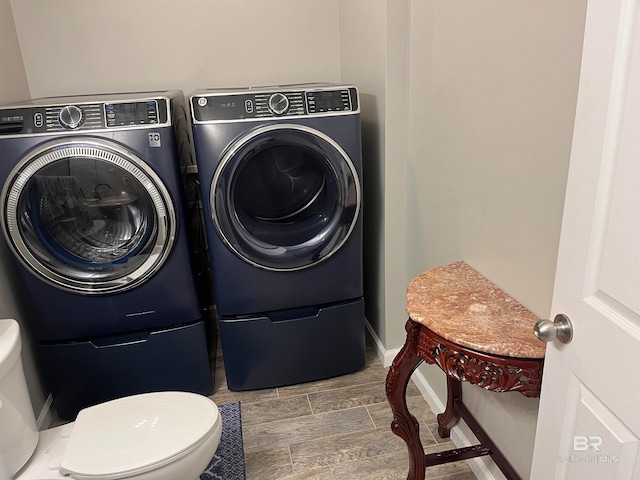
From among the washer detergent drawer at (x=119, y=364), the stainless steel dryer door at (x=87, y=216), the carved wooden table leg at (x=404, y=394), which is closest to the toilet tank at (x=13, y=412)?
the stainless steel dryer door at (x=87, y=216)

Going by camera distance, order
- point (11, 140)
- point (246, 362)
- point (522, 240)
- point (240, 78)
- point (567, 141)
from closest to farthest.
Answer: point (567, 141) < point (522, 240) < point (11, 140) < point (246, 362) < point (240, 78)

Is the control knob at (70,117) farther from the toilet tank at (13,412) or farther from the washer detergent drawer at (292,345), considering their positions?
the washer detergent drawer at (292,345)

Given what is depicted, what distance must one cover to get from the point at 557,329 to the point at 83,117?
5.30 ft

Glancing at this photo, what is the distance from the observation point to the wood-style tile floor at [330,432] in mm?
1767

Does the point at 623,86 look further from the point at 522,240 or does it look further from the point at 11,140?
the point at 11,140

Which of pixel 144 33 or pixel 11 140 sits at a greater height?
pixel 144 33

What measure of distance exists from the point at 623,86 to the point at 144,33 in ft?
7.22

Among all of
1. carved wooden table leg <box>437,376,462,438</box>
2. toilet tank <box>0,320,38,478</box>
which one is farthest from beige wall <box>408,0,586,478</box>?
toilet tank <box>0,320,38,478</box>

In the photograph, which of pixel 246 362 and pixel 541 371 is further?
pixel 246 362

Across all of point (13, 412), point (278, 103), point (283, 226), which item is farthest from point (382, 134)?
point (13, 412)

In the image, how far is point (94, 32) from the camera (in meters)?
2.32

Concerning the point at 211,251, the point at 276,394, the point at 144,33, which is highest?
the point at 144,33

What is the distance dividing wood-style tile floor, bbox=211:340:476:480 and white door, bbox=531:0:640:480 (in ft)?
3.05

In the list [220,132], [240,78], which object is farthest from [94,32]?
[220,132]
